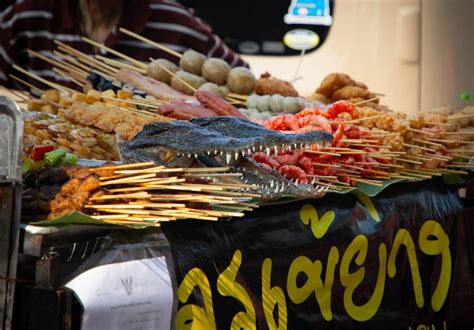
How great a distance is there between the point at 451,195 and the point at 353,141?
1.13 metres

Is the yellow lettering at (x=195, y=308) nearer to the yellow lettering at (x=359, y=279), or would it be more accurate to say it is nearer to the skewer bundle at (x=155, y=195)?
the skewer bundle at (x=155, y=195)

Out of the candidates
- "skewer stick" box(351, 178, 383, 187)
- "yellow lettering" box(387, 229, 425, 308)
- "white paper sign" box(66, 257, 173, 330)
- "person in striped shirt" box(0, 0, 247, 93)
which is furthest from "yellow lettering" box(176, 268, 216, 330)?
"person in striped shirt" box(0, 0, 247, 93)

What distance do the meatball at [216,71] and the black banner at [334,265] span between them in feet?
5.62

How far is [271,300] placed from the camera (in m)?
4.07

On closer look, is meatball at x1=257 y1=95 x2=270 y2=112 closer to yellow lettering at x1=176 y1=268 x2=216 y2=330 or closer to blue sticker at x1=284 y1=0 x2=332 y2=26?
yellow lettering at x1=176 y1=268 x2=216 y2=330

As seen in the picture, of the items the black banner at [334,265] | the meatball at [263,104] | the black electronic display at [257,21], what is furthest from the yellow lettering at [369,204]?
the black electronic display at [257,21]

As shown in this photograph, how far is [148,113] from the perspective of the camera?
204 inches

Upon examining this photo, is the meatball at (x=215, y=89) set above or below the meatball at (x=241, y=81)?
below

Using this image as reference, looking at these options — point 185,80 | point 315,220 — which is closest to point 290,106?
point 185,80

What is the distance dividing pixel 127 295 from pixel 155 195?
0.48 metres

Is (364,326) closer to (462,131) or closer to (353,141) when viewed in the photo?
(353,141)

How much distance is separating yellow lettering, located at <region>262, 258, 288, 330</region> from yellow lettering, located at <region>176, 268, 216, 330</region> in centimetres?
38

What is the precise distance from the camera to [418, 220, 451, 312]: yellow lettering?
5.22 m

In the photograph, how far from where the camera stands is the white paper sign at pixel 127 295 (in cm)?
315
